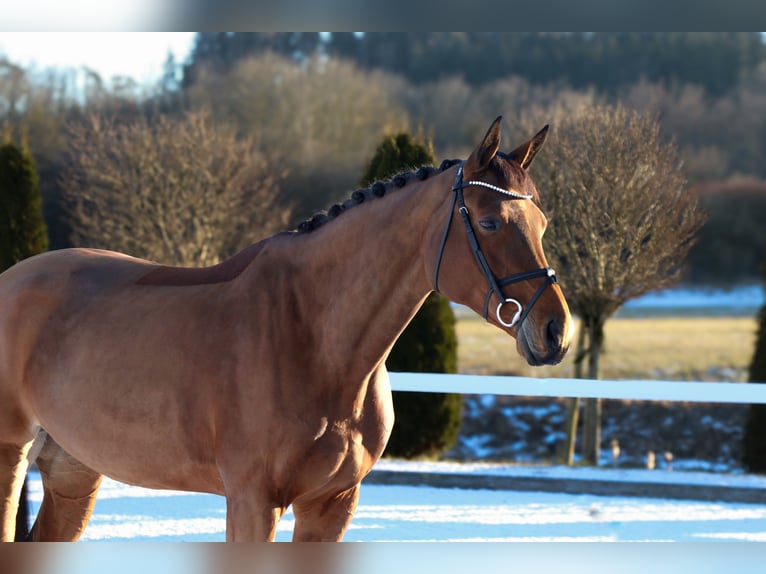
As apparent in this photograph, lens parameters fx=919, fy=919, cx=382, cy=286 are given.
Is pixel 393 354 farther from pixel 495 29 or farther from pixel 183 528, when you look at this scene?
pixel 495 29

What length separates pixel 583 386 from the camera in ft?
17.9

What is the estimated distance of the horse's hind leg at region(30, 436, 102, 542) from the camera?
336 centimetres

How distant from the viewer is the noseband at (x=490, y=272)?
2.31 metres

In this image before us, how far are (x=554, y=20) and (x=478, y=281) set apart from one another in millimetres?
2158

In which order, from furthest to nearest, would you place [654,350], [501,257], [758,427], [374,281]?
[654,350] < [758,427] < [374,281] < [501,257]

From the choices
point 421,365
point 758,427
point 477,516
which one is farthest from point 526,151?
point 758,427

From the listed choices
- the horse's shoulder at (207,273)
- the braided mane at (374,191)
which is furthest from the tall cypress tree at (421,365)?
the braided mane at (374,191)

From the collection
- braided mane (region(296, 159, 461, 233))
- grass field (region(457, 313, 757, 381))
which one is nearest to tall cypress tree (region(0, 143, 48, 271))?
braided mane (region(296, 159, 461, 233))

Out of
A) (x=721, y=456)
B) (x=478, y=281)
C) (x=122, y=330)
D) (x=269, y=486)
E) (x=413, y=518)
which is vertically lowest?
(x=721, y=456)

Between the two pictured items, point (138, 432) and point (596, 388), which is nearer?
point (138, 432)

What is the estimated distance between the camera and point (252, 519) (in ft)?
8.00

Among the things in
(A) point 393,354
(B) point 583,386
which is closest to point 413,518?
(B) point 583,386

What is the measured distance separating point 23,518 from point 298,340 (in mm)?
1633

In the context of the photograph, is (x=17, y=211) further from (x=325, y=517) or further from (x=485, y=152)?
(x=485, y=152)
